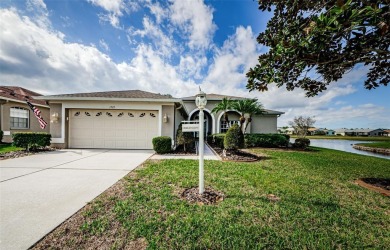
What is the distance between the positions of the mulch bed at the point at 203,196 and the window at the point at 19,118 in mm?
17152

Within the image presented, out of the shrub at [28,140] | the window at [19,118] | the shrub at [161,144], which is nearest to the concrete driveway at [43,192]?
the shrub at [161,144]

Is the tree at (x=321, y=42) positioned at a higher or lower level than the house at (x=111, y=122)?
higher

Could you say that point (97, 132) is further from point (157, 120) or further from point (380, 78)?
point (380, 78)

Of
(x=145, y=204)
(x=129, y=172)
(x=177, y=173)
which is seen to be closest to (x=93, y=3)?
(x=129, y=172)

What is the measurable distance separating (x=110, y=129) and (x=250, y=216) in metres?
9.56

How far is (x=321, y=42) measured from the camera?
326 centimetres

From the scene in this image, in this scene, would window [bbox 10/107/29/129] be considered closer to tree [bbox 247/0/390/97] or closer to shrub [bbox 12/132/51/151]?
shrub [bbox 12/132/51/151]

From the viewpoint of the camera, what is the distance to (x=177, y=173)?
5375 millimetres

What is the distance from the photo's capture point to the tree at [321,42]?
294cm

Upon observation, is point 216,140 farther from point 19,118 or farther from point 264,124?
point 19,118

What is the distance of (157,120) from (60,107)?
594 cm

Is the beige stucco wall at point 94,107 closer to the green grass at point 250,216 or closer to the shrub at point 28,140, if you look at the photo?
the shrub at point 28,140

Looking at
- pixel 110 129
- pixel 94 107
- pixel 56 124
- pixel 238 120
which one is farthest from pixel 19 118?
pixel 238 120

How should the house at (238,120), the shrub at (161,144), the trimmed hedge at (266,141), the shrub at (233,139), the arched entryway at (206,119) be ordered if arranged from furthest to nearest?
the arched entryway at (206,119)
the house at (238,120)
the trimmed hedge at (266,141)
the shrub at (161,144)
the shrub at (233,139)
